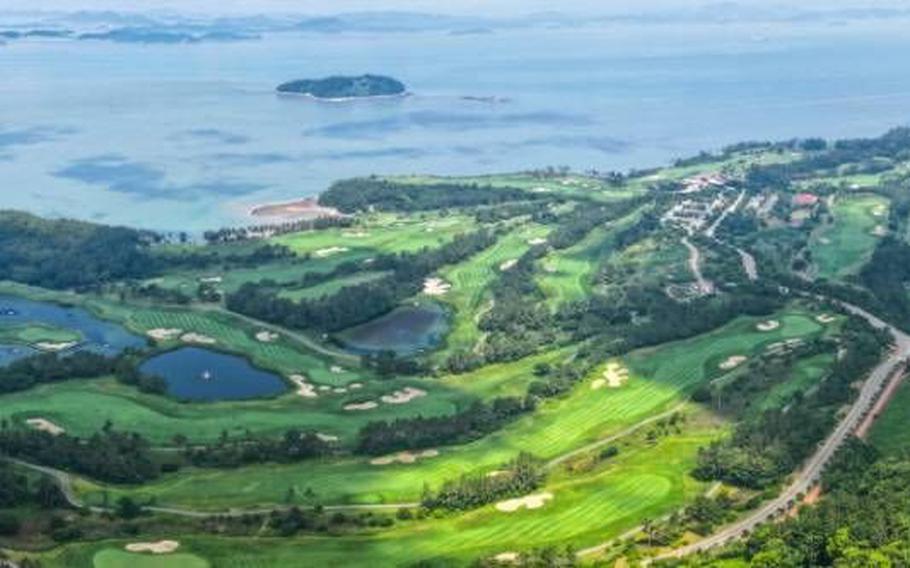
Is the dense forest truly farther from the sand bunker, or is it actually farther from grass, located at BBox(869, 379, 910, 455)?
grass, located at BBox(869, 379, 910, 455)

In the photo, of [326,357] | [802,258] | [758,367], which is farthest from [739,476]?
[802,258]

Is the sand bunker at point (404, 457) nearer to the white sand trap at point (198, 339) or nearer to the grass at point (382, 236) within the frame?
the white sand trap at point (198, 339)

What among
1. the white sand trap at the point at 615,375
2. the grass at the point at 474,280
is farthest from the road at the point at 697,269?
the white sand trap at the point at 615,375

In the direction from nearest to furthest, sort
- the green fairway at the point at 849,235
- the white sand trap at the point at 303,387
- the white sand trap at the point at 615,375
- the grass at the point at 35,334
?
the white sand trap at the point at 615,375, the white sand trap at the point at 303,387, the grass at the point at 35,334, the green fairway at the point at 849,235

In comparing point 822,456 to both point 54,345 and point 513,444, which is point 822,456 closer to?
point 513,444

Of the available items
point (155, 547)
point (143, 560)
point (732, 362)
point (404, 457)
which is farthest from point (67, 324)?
point (732, 362)

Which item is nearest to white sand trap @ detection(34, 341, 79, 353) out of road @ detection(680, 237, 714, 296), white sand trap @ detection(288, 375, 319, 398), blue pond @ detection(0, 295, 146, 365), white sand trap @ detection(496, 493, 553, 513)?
blue pond @ detection(0, 295, 146, 365)

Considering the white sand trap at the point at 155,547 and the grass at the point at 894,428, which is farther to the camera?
the grass at the point at 894,428

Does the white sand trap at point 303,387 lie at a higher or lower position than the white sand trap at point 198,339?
lower

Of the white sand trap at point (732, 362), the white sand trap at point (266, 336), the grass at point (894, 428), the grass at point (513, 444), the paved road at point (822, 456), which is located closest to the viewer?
the paved road at point (822, 456)
